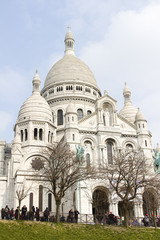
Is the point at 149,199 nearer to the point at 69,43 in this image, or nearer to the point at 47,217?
the point at 47,217

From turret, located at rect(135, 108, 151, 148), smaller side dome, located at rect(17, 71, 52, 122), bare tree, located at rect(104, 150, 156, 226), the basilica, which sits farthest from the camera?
smaller side dome, located at rect(17, 71, 52, 122)

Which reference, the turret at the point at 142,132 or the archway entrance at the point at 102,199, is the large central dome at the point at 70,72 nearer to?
the turret at the point at 142,132

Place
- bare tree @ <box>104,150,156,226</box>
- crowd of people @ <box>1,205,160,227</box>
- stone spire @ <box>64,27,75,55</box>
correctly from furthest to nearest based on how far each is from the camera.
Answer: stone spire @ <box>64,27,75,55</box>
bare tree @ <box>104,150,156,226</box>
crowd of people @ <box>1,205,160,227</box>

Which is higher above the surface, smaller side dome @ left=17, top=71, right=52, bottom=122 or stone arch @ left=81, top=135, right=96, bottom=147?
smaller side dome @ left=17, top=71, right=52, bottom=122

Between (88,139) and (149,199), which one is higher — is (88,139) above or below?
above

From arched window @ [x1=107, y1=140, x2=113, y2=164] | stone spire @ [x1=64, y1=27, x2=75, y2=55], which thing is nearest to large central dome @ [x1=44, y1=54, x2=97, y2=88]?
stone spire @ [x1=64, y1=27, x2=75, y2=55]

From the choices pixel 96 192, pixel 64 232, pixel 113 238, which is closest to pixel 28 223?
pixel 64 232

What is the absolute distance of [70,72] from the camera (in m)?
75.0

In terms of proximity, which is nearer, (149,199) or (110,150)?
(149,199)

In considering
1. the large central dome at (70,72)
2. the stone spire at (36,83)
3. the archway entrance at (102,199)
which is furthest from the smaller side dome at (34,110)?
the archway entrance at (102,199)

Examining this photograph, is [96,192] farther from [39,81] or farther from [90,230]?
[39,81]

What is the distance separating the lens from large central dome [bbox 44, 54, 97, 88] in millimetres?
74125

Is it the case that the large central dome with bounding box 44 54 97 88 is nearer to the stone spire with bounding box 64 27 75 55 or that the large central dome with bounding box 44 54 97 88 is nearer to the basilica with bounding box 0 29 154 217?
the stone spire with bounding box 64 27 75 55

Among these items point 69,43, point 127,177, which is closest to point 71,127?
point 127,177
